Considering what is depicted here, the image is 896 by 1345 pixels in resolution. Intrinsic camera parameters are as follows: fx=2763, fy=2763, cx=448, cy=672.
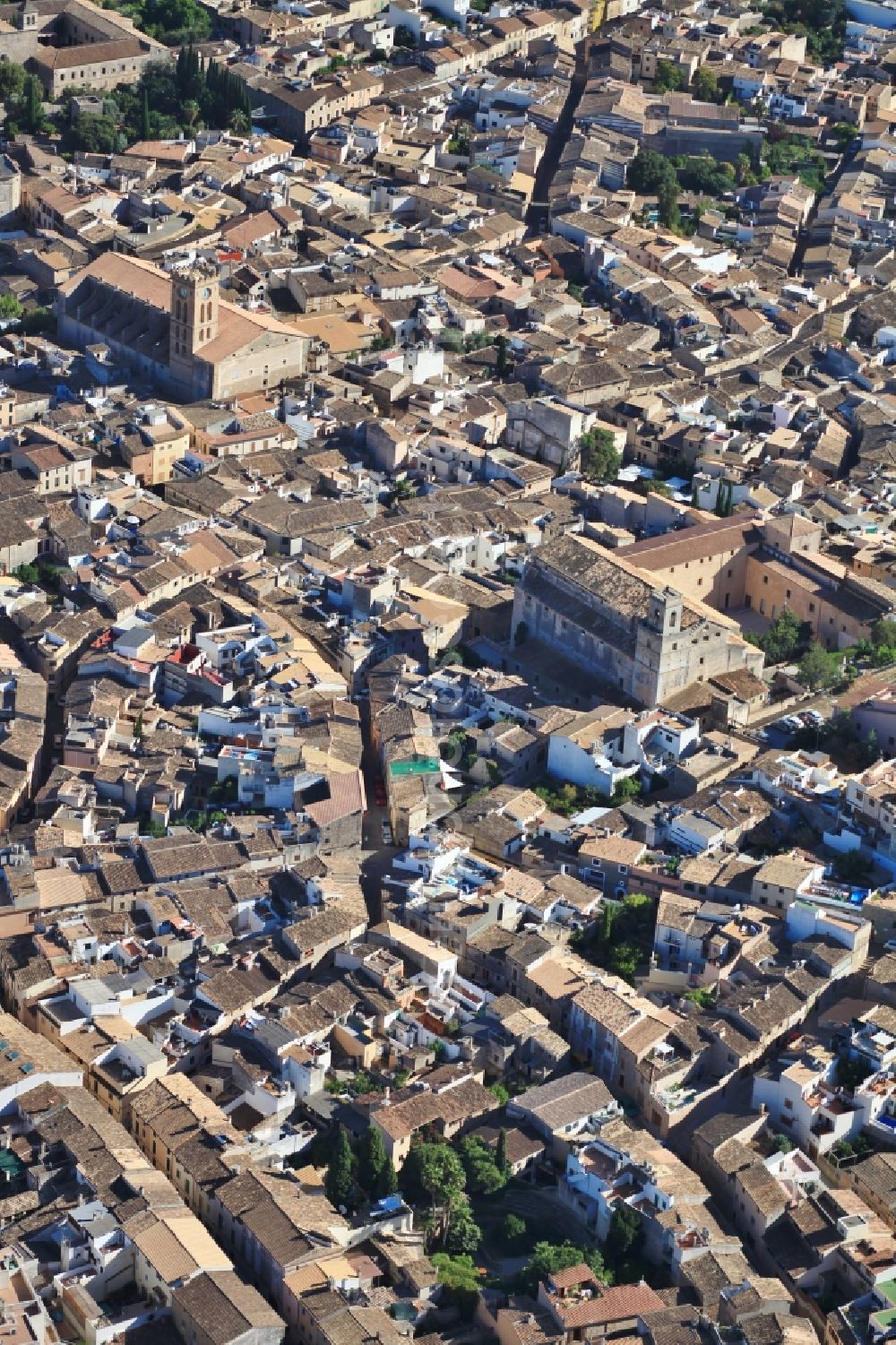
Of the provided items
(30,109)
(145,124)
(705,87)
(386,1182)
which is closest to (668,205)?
(705,87)

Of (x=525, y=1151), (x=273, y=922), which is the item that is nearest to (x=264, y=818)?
(x=273, y=922)

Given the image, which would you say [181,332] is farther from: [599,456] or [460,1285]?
[460,1285]

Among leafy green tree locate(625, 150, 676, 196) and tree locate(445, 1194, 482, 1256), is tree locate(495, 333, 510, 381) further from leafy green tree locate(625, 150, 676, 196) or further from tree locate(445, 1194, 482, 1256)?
tree locate(445, 1194, 482, 1256)

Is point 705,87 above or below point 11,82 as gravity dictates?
above

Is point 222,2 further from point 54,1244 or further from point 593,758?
point 54,1244

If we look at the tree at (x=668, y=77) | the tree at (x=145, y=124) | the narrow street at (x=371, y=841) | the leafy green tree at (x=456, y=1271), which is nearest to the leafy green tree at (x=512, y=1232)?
the leafy green tree at (x=456, y=1271)
